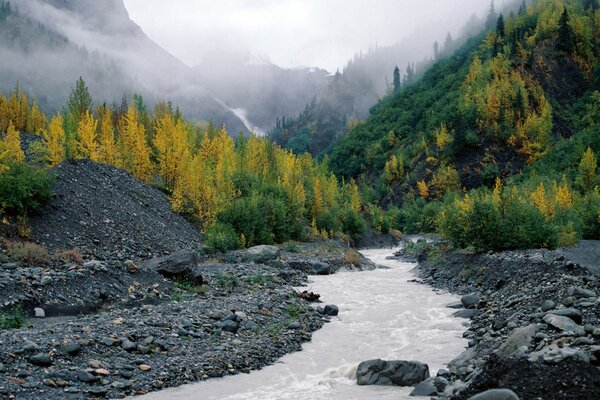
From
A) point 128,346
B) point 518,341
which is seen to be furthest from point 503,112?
point 128,346

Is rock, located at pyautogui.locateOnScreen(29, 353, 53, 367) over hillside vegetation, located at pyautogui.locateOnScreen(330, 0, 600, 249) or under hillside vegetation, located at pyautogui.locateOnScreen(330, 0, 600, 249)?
under

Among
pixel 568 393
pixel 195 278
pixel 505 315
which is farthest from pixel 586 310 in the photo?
pixel 195 278

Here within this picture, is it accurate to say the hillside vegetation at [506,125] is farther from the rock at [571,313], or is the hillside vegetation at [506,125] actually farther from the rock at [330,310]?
the rock at [571,313]

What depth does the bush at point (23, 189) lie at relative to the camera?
1109 inches

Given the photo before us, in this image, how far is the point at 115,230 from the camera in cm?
3294

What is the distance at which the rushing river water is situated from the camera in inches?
504

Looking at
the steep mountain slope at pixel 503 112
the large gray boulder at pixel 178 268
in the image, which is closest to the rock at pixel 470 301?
the large gray boulder at pixel 178 268

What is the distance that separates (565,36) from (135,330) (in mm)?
143012

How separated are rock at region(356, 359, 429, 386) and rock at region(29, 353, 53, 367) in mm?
8356

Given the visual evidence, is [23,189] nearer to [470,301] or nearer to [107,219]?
[107,219]

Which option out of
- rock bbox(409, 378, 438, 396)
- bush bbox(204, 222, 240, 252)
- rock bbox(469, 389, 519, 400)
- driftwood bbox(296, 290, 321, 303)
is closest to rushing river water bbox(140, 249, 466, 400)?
rock bbox(409, 378, 438, 396)

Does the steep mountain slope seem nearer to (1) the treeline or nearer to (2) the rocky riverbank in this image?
(1) the treeline

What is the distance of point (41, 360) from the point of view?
12102 millimetres

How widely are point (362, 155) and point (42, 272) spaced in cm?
15315
